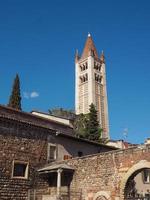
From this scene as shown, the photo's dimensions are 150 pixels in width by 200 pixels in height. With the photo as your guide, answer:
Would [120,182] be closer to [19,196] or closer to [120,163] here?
[120,163]

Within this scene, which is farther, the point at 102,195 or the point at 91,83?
the point at 91,83

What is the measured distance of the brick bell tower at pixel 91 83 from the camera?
8262cm

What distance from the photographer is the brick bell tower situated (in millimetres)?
82625

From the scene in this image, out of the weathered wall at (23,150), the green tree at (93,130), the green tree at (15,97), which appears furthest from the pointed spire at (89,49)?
the weathered wall at (23,150)

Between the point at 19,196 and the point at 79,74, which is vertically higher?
the point at 79,74

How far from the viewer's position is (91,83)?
83188 millimetres

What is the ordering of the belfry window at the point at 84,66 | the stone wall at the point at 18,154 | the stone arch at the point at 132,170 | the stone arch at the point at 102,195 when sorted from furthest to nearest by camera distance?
the belfry window at the point at 84,66
the stone wall at the point at 18,154
the stone arch at the point at 102,195
the stone arch at the point at 132,170

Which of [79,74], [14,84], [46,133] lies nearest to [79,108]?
[79,74]

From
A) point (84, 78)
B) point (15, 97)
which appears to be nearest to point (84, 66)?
point (84, 78)

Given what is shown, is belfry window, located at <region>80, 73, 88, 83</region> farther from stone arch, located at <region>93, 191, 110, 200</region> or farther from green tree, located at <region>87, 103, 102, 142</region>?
stone arch, located at <region>93, 191, 110, 200</region>

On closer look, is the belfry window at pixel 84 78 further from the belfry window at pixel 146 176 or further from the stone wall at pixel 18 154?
the stone wall at pixel 18 154

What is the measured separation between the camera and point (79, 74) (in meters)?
89.0

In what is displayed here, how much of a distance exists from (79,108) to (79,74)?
1110 centimetres

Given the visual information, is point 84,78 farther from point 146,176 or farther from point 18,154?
point 18,154
